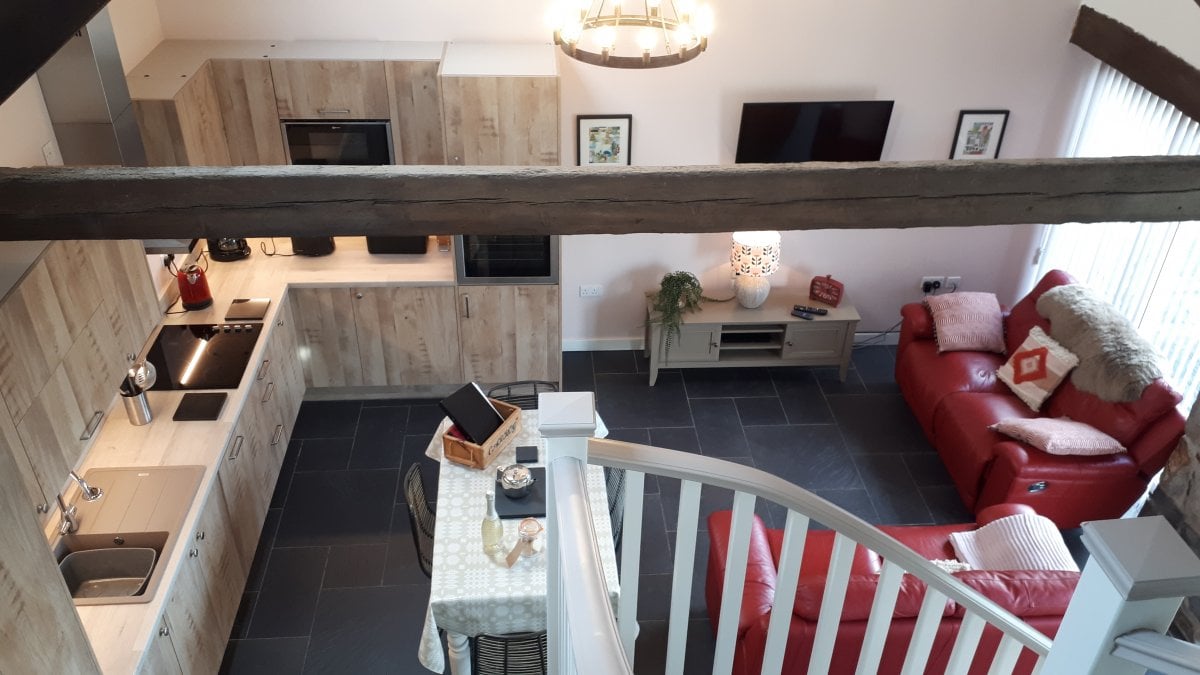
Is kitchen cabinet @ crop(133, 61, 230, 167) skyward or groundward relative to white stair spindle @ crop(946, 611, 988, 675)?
skyward

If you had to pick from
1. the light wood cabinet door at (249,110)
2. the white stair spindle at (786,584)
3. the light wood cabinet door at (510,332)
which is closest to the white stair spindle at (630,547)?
the white stair spindle at (786,584)

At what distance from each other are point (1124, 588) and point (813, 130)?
14.9ft

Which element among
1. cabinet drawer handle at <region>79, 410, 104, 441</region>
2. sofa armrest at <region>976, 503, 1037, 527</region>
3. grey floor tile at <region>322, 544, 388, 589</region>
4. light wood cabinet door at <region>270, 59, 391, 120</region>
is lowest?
grey floor tile at <region>322, 544, 388, 589</region>

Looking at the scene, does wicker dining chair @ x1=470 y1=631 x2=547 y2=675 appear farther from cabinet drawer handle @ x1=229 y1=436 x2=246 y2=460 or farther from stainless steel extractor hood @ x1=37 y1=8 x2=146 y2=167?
stainless steel extractor hood @ x1=37 y1=8 x2=146 y2=167

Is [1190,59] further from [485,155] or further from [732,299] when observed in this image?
[485,155]

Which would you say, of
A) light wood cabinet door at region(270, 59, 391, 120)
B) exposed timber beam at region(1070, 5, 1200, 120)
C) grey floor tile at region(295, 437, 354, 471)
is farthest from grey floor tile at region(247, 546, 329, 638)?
exposed timber beam at region(1070, 5, 1200, 120)

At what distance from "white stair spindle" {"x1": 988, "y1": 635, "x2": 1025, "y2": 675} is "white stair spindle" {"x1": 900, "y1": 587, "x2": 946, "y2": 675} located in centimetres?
21

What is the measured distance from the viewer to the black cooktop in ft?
14.8

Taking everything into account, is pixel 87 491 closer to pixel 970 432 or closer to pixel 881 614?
pixel 881 614

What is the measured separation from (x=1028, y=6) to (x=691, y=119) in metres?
2.06

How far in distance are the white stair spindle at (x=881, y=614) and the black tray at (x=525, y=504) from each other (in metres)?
1.72

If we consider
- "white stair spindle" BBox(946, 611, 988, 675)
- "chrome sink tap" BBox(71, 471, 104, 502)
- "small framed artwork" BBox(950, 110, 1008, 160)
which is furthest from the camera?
"small framed artwork" BBox(950, 110, 1008, 160)

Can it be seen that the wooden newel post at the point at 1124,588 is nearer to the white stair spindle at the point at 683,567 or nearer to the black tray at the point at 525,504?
the white stair spindle at the point at 683,567

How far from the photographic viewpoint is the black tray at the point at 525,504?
389cm
